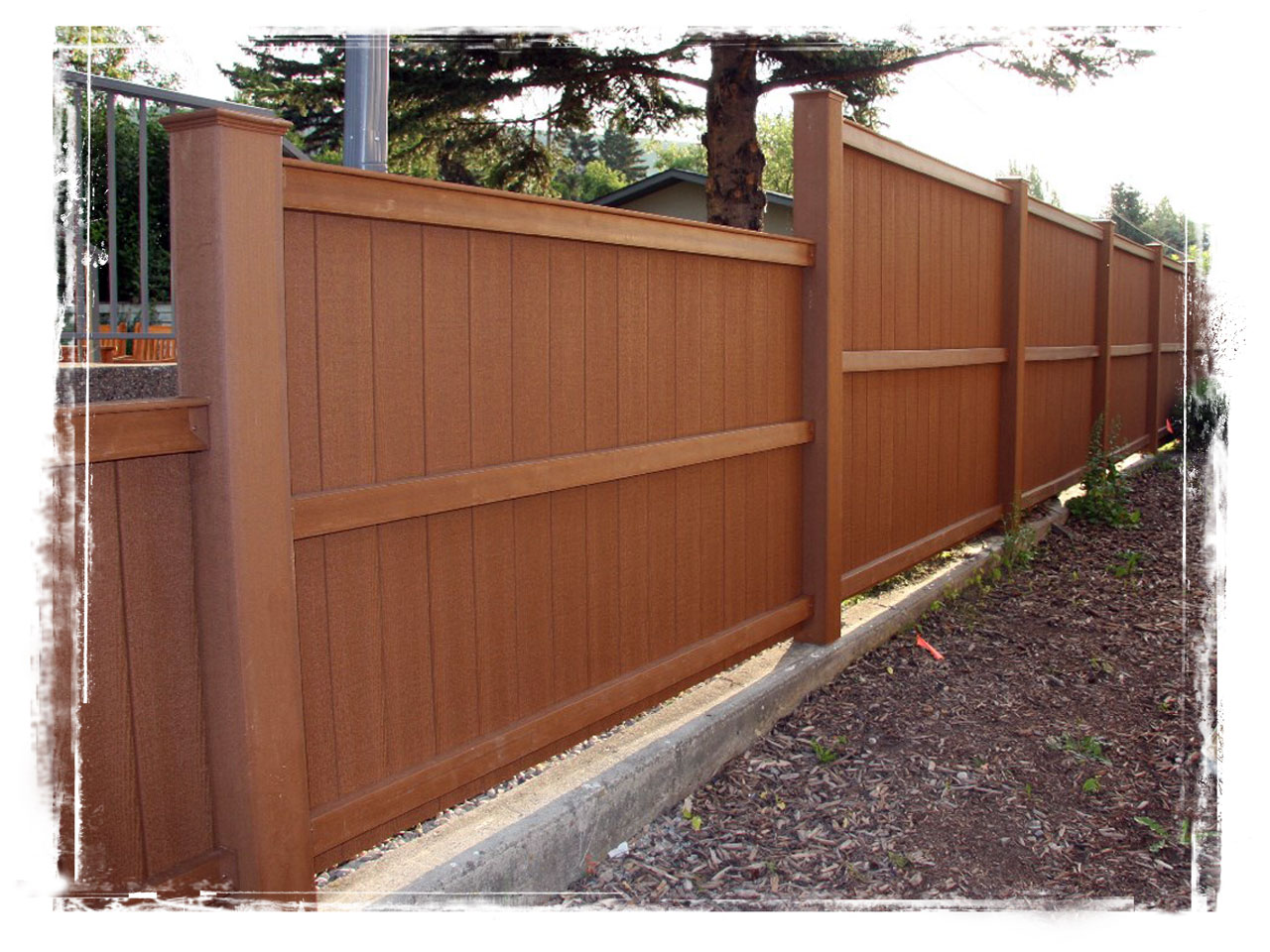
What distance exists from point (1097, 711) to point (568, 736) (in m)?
2.20

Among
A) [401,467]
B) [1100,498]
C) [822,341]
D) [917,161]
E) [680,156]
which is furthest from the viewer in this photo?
[680,156]

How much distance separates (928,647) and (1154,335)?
8.10 m

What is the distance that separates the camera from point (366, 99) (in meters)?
3.89

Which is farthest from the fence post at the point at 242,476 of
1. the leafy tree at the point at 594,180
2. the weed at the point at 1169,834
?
the leafy tree at the point at 594,180

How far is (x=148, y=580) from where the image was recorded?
83.4 inches

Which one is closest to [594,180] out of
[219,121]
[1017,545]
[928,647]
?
[1017,545]

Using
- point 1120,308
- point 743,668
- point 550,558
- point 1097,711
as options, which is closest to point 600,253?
point 550,558

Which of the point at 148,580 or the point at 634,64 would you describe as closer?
the point at 148,580

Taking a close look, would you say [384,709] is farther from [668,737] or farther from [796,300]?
[796,300]

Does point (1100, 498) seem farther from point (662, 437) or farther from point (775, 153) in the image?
point (775, 153)

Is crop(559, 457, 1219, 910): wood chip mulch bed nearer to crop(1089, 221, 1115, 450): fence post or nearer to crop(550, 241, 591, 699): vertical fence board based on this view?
crop(550, 241, 591, 699): vertical fence board

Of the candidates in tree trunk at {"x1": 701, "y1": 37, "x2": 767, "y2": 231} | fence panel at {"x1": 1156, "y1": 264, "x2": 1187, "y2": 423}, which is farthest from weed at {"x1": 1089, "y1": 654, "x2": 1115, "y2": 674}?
fence panel at {"x1": 1156, "y1": 264, "x2": 1187, "y2": 423}

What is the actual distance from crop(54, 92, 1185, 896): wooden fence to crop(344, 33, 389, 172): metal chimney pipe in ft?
3.94

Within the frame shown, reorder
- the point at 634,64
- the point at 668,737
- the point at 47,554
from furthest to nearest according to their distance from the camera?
the point at 634,64 < the point at 668,737 < the point at 47,554
